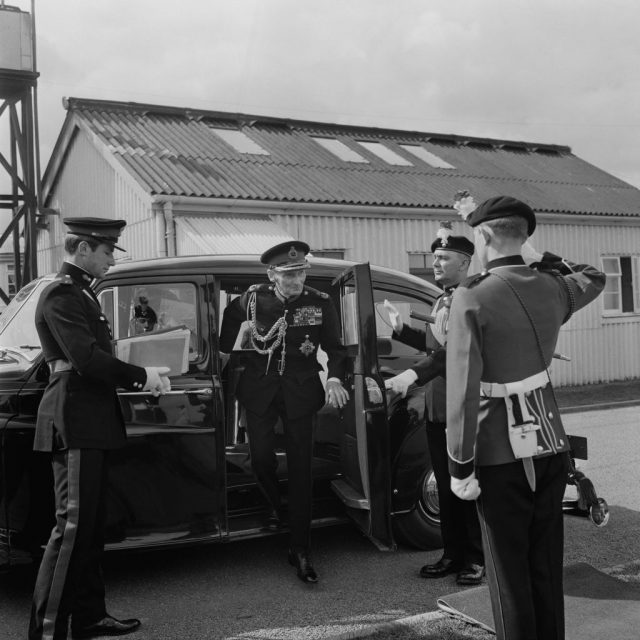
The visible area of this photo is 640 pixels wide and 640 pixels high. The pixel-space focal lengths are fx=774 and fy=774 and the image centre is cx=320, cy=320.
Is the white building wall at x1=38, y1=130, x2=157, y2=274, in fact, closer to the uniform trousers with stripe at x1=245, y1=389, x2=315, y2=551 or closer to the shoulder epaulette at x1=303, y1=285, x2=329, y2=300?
the shoulder epaulette at x1=303, y1=285, x2=329, y2=300

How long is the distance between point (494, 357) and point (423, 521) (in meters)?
2.56

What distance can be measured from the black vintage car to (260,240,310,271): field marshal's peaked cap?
0.22 m

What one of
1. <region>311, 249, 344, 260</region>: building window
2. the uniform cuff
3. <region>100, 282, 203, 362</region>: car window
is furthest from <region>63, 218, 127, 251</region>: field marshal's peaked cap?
<region>311, 249, 344, 260</region>: building window

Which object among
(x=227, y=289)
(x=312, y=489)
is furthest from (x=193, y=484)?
(x=227, y=289)

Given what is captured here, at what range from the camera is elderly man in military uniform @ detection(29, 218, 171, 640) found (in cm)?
359

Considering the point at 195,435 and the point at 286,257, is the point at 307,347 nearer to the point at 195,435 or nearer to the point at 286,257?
the point at 286,257

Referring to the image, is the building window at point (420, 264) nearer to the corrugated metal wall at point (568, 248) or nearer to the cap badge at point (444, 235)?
the corrugated metal wall at point (568, 248)

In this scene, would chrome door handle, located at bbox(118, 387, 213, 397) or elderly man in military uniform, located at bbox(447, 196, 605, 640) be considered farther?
chrome door handle, located at bbox(118, 387, 213, 397)

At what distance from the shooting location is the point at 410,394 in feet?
16.8

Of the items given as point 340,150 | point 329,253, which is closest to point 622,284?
point 340,150

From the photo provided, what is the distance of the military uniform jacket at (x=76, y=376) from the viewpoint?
3625 millimetres

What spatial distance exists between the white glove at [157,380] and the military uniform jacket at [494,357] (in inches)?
61.4

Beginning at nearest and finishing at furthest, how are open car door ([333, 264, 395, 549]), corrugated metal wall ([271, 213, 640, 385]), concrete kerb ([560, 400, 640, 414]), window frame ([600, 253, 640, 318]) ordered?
1. open car door ([333, 264, 395, 549])
2. concrete kerb ([560, 400, 640, 414])
3. corrugated metal wall ([271, 213, 640, 385])
4. window frame ([600, 253, 640, 318])

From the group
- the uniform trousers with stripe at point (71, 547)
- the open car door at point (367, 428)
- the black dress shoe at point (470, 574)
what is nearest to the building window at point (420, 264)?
the open car door at point (367, 428)
